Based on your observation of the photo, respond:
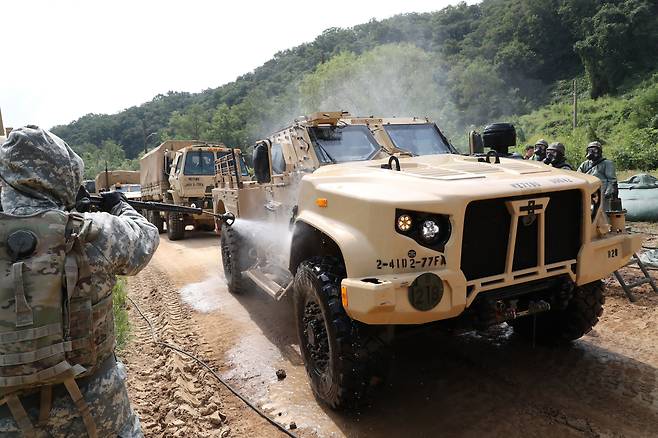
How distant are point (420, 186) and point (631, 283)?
3717 millimetres

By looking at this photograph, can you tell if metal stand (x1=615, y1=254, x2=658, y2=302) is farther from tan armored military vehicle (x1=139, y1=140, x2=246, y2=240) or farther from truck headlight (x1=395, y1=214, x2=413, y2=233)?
tan armored military vehicle (x1=139, y1=140, x2=246, y2=240)

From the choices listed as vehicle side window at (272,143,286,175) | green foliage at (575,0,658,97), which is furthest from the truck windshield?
green foliage at (575,0,658,97)

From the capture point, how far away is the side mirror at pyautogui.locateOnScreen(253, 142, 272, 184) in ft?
15.6

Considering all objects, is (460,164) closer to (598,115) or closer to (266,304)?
(266,304)

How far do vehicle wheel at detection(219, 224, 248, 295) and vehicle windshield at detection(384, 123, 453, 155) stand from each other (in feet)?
7.62

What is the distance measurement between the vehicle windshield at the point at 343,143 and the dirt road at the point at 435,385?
176 centimetres

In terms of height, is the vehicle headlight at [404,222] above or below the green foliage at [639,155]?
above

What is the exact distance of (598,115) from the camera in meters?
36.0

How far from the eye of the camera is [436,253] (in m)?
2.78

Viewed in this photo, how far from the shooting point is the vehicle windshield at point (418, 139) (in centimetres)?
491

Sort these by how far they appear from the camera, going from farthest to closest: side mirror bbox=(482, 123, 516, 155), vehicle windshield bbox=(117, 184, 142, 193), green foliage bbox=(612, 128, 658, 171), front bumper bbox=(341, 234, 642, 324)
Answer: vehicle windshield bbox=(117, 184, 142, 193), green foliage bbox=(612, 128, 658, 171), side mirror bbox=(482, 123, 516, 155), front bumper bbox=(341, 234, 642, 324)

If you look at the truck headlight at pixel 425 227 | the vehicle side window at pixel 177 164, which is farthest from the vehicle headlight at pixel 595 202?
the vehicle side window at pixel 177 164

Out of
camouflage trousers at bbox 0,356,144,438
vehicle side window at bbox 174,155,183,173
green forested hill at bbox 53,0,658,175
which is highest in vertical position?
green forested hill at bbox 53,0,658,175

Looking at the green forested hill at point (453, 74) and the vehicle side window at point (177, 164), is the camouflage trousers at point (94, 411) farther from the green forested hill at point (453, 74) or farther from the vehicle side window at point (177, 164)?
the green forested hill at point (453, 74)
